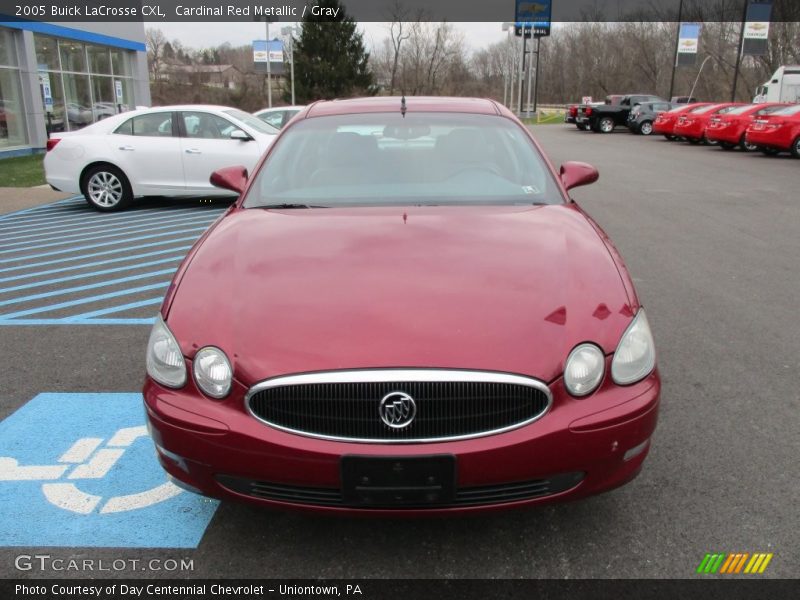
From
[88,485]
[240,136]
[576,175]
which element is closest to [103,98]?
[240,136]

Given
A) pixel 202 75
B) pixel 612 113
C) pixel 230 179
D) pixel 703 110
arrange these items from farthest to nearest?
pixel 202 75 < pixel 612 113 < pixel 703 110 < pixel 230 179

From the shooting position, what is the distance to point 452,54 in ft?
238

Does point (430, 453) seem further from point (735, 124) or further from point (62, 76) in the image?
point (62, 76)

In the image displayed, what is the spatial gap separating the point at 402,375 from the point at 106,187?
9757 mm

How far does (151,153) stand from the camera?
10344 mm

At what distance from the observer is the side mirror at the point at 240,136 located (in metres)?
10.3

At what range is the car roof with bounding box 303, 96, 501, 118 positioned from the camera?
4074 mm

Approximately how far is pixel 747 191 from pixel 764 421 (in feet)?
34.6

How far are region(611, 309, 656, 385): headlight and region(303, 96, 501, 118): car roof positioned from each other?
6.74ft

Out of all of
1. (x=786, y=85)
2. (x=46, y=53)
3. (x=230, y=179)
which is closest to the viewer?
(x=230, y=179)

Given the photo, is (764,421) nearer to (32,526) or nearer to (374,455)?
(374,455)

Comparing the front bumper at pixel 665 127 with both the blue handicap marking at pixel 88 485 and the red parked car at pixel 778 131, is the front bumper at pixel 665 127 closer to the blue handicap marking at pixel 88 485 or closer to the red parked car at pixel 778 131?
the red parked car at pixel 778 131

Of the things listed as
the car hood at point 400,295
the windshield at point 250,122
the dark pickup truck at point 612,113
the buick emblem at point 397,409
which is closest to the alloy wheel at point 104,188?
the windshield at point 250,122

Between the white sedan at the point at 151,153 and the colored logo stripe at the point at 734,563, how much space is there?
9000 mm
